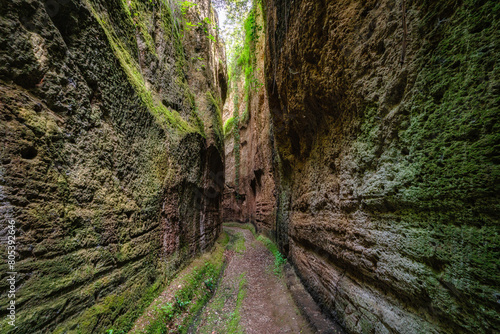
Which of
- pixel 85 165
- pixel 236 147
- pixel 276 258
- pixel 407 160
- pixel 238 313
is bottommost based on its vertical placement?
pixel 238 313

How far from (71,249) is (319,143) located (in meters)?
5.59

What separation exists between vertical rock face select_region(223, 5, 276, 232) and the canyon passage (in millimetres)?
6089

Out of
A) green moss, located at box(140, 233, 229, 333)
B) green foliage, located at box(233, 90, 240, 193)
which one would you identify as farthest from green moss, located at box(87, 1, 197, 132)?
green foliage, located at box(233, 90, 240, 193)

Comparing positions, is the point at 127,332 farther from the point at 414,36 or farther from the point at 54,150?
the point at 414,36

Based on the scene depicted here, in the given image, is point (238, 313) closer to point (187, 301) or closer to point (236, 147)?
point (187, 301)

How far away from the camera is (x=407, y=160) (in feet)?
7.27

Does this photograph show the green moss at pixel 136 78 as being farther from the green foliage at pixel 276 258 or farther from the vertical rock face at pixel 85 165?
the green foliage at pixel 276 258

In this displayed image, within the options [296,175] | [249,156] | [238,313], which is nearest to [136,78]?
[296,175]

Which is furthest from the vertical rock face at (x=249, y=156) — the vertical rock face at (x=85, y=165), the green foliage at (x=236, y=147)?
the vertical rock face at (x=85, y=165)

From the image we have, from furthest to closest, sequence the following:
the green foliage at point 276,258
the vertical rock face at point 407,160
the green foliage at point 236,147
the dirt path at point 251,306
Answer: the green foliage at point 236,147 → the green foliage at point 276,258 → the dirt path at point 251,306 → the vertical rock face at point 407,160

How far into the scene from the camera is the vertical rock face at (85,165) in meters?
2.57

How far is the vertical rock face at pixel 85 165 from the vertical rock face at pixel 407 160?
455 cm

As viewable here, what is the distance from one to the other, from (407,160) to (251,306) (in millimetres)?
5726

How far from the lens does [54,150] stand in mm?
3029
